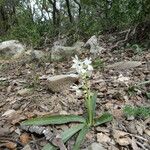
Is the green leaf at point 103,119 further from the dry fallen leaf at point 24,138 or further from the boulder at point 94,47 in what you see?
the boulder at point 94,47

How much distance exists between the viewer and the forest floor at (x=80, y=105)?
358 cm

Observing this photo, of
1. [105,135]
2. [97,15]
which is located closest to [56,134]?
[105,135]

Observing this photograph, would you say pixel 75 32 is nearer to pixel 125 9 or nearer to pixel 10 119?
pixel 125 9

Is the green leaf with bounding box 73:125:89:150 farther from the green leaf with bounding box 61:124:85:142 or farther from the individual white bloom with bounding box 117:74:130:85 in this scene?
the individual white bloom with bounding box 117:74:130:85

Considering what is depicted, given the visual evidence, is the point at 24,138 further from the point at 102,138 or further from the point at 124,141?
the point at 124,141

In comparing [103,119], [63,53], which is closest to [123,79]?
[103,119]

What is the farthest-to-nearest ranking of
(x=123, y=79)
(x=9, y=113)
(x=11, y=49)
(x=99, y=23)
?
(x=99, y=23) → (x=11, y=49) → (x=123, y=79) → (x=9, y=113)

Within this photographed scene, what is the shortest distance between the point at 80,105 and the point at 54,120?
65 cm

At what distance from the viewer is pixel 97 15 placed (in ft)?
38.0

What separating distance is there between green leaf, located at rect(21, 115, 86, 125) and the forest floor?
2.9 inches

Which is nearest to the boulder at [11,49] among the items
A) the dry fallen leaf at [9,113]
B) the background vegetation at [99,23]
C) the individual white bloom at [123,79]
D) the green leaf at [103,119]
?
the background vegetation at [99,23]

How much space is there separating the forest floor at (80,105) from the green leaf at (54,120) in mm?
74

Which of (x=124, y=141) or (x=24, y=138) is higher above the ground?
(x=24, y=138)

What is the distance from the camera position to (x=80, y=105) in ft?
14.1
